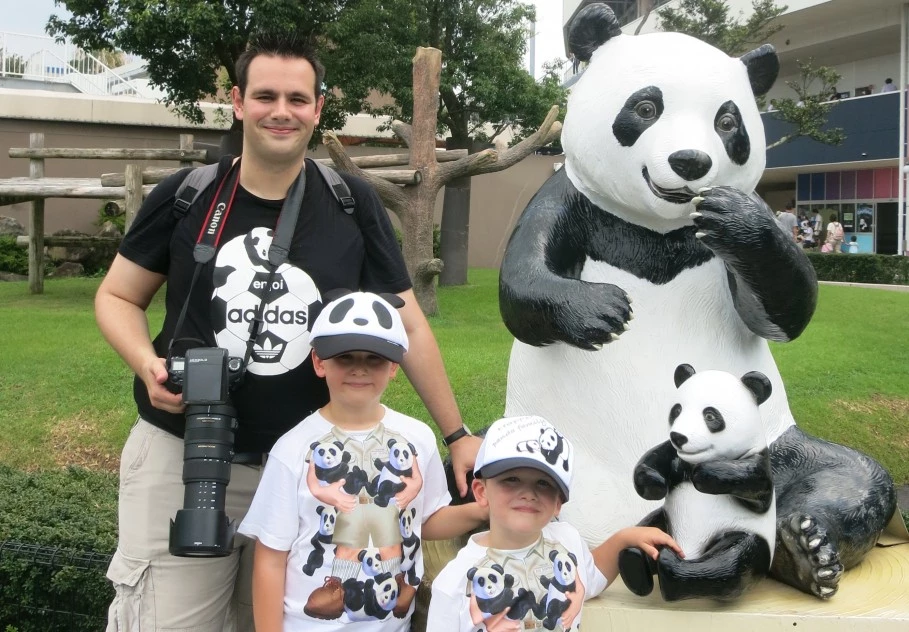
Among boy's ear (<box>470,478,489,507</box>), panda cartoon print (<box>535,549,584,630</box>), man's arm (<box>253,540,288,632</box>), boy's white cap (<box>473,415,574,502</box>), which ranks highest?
boy's white cap (<box>473,415,574,502</box>)

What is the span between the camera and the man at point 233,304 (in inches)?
74.9

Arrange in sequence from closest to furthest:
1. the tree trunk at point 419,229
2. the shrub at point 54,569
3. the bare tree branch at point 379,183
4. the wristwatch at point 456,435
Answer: the wristwatch at point 456,435, the shrub at point 54,569, the bare tree branch at point 379,183, the tree trunk at point 419,229

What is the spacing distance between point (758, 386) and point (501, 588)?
2.28ft

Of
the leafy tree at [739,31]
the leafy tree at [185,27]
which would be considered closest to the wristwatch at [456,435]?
the leafy tree at [185,27]

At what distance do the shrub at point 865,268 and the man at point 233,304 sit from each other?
1466cm

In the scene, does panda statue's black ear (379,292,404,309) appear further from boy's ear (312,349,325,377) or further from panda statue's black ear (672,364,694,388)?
panda statue's black ear (672,364,694,388)

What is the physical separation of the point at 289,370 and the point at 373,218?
1.42 feet

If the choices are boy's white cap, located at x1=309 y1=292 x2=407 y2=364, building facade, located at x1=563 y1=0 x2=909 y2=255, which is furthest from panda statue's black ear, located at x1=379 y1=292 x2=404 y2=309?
building facade, located at x1=563 y1=0 x2=909 y2=255

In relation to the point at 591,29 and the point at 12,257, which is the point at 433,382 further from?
the point at 12,257

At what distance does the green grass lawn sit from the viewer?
17.1ft

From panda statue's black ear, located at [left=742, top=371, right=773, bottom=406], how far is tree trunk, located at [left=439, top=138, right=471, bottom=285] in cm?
1092

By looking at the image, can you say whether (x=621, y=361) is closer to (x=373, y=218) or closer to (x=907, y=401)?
(x=373, y=218)

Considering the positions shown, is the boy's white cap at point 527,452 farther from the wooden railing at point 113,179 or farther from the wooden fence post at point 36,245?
the wooden fence post at point 36,245

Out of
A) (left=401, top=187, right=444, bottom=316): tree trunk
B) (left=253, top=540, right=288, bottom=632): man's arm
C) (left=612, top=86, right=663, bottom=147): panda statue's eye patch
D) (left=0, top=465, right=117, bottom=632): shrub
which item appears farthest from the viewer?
(left=401, top=187, right=444, bottom=316): tree trunk
